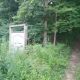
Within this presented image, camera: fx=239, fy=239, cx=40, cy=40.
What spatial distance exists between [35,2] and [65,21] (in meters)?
1.87

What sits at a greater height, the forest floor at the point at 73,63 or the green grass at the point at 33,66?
the green grass at the point at 33,66

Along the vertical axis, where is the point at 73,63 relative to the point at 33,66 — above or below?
below

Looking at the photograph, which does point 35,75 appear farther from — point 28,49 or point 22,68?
point 28,49

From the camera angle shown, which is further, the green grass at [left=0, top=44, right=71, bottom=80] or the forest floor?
the forest floor

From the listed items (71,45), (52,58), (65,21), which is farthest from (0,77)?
(71,45)

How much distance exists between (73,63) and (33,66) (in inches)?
148

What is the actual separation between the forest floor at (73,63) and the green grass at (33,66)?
0.71ft

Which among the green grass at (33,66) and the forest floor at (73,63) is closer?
the green grass at (33,66)

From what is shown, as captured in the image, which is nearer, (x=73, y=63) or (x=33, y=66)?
(x=33, y=66)

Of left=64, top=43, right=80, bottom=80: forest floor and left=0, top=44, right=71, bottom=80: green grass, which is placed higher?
left=0, top=44, right=71, bottom=80: green grass

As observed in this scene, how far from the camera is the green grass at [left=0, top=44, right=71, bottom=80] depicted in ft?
22.0

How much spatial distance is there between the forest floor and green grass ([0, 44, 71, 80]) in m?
0.22

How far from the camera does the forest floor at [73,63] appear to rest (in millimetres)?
8828

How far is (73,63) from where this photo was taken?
35.8 feet
